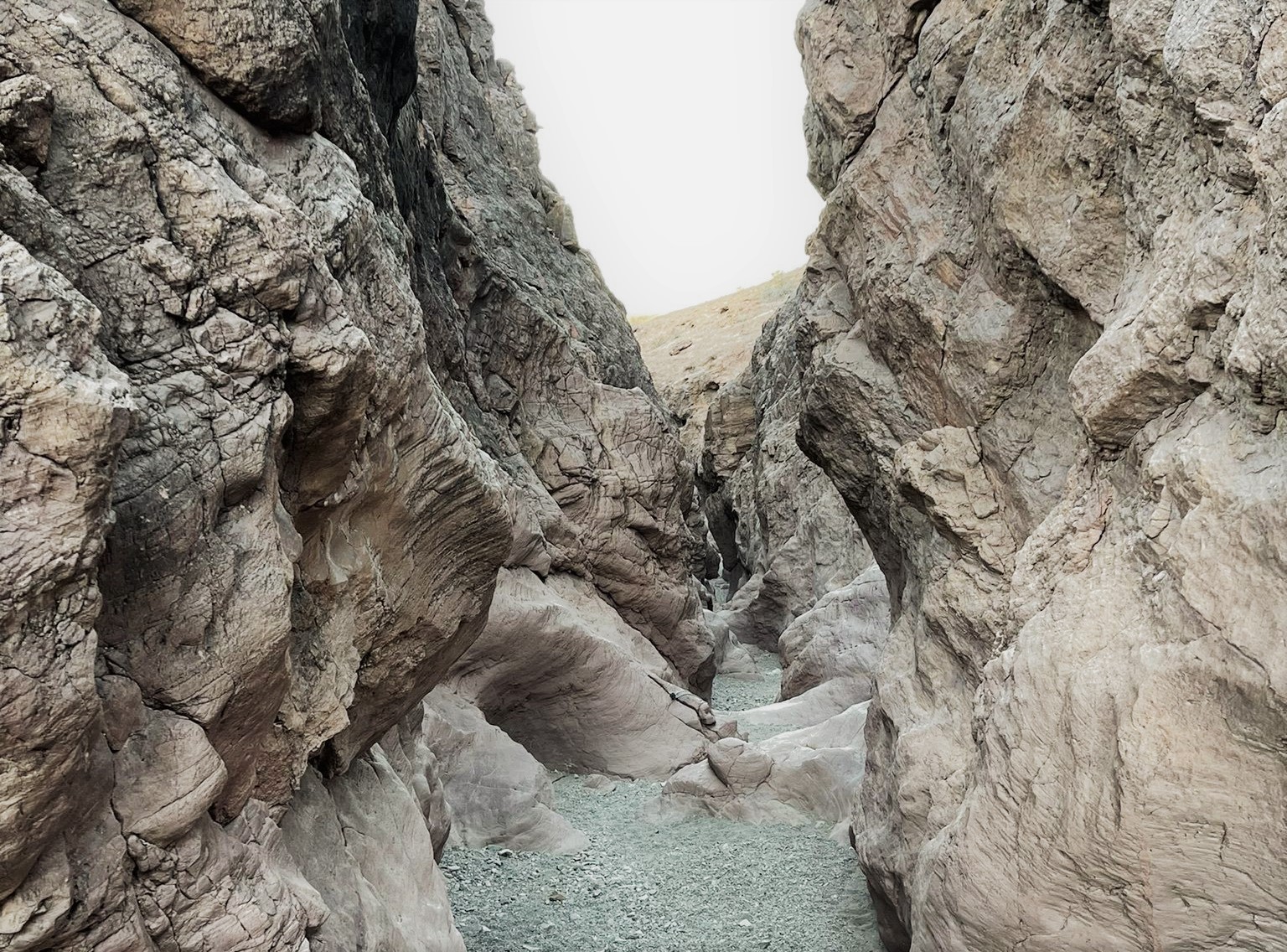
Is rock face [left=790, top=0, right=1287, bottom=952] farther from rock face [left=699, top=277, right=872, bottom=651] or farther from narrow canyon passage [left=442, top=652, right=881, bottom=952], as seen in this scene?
rock face [left=699, top=277, right=872, bottom=651]

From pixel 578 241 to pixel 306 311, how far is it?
20.7 meters

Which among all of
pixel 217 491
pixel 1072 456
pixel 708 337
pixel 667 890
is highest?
pixel 708 337

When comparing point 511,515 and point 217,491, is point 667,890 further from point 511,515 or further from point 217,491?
point 217,491

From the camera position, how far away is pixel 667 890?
1117cm

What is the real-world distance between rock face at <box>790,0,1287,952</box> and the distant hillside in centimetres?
3224

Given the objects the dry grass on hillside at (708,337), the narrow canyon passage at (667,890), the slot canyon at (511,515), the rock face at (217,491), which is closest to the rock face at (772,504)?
the dry grass on hillside at (708,337)

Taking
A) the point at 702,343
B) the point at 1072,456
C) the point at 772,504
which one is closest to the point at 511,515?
the point at 1072,456

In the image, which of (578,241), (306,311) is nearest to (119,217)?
(306,311)

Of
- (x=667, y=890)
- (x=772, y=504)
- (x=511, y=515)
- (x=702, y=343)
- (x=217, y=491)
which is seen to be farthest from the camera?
(x=702, y=343)

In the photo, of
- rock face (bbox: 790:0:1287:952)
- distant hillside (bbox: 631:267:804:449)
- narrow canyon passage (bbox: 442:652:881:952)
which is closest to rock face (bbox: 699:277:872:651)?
distant hillside (bbox: 631:267:804:449)

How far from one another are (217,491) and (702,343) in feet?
171

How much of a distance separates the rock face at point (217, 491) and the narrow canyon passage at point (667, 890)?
115 inches

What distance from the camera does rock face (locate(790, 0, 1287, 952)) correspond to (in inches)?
200

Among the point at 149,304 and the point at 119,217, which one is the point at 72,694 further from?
the point at 119,217
